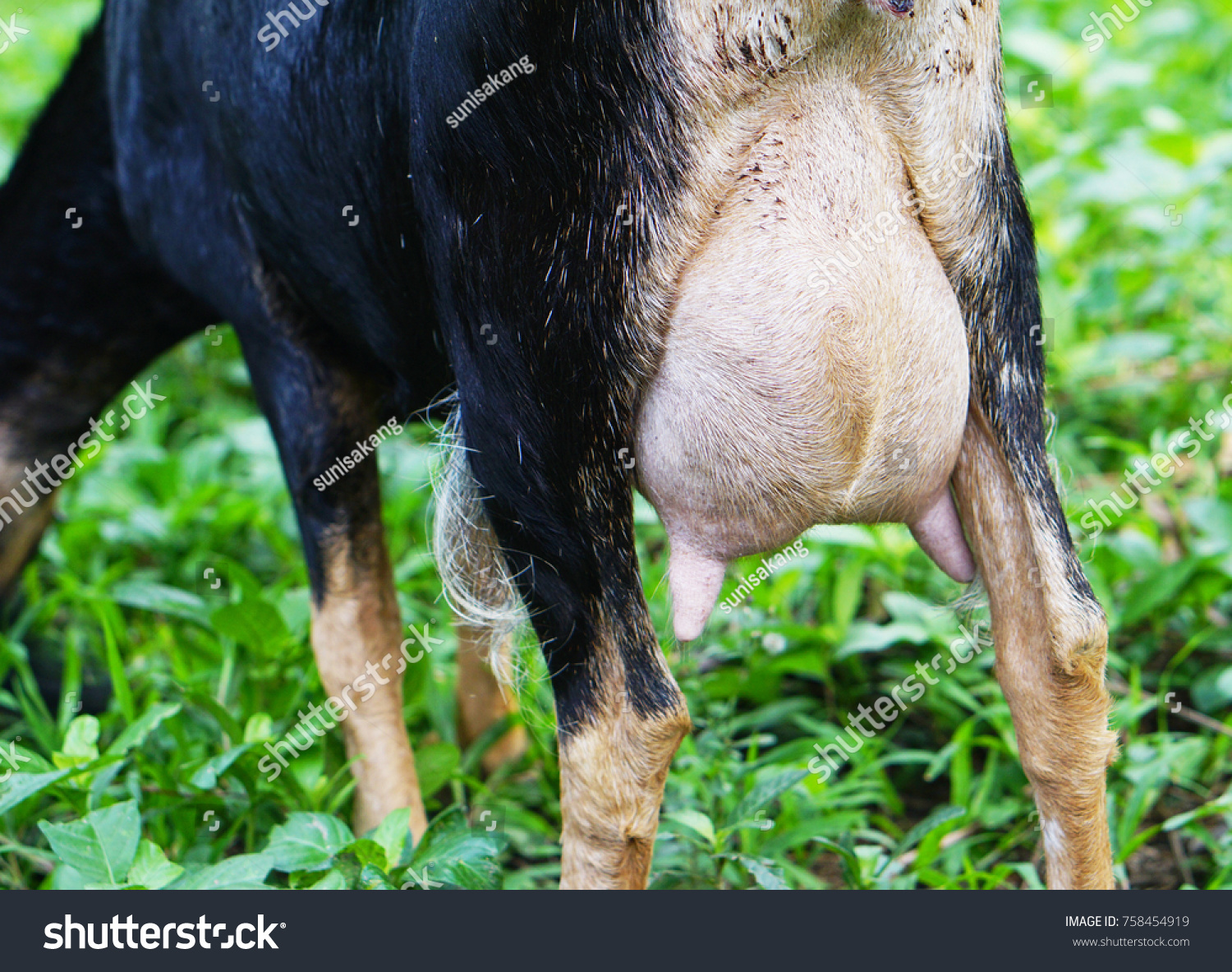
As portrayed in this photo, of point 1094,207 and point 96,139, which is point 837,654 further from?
point 1094,207

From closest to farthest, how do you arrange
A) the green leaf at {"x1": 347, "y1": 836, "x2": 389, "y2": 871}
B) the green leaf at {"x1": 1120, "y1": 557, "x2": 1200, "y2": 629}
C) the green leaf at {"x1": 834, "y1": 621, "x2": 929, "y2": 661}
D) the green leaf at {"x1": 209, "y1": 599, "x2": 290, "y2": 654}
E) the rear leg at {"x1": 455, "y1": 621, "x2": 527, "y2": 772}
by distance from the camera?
the green leaf at {"x1": 347, "y1": 836, "x2": 389, "y2": 871}
the green leaf at {"x1": 209, "y1": 599, "x2": 290, "y2": 654}
the green leaf at {"x1": 834, "y1": 621, "x2": 929, "y2": 661}
the green leaf at {"x1": 1120, "y1": 557, "x2": 1200, "y2": 629}
the rear leg at {"x1": 455, "y1": 621, "x2": 527, "y2": 772}

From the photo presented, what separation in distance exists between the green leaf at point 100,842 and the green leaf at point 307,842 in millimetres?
268

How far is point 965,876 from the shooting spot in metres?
2.59

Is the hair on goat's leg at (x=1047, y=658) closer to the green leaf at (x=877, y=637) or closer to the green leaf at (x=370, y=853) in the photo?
the green leaf at (x=877, y=637)

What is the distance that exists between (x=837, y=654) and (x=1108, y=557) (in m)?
0.90

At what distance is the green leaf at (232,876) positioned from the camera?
2227mm

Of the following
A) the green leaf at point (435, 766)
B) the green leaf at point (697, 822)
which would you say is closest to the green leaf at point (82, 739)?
the green leaf at point (435, 766)

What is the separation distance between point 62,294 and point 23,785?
156 cm

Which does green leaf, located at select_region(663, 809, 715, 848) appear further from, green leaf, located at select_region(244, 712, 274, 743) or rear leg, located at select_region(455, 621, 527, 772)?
green leaf, located at select_region(244, 712, 274, 743)

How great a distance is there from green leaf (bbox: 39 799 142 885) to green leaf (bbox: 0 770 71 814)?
15 cm

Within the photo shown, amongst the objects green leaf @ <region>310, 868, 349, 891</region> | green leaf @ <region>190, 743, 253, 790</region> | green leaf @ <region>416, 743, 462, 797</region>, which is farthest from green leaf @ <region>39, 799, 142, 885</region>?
green leaf @ <region>416, 743, 462, 797</region>

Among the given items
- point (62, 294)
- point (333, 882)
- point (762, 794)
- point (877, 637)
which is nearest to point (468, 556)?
point (333, 882)

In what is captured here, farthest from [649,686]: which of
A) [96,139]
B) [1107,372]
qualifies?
[1107,372]

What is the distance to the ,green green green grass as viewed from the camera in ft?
8.50
